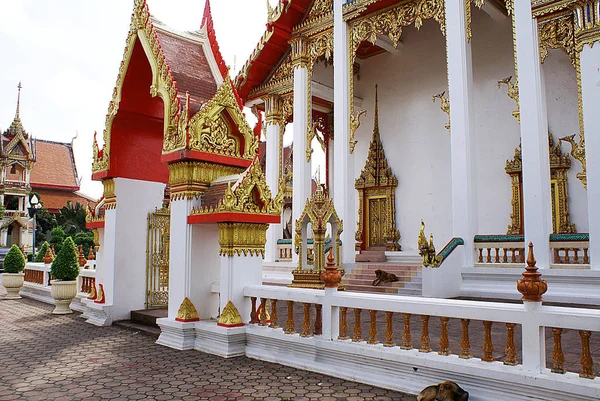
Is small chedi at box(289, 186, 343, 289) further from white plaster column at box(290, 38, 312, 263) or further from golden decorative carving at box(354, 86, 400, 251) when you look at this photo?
golden decorative carving at box(354, 86, 400, 251)

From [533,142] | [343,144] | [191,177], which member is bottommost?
[191,177]

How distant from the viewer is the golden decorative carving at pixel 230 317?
16.0 feet

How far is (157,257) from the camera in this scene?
7121mm

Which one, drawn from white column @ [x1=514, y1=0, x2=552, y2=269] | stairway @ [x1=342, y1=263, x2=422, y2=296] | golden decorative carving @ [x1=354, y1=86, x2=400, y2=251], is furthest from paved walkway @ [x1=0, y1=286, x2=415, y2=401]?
golden decorative carving @ [x1=354, y1=86, x2=400, y2=251]

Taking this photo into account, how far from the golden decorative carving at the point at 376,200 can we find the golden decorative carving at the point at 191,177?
7.90 meters

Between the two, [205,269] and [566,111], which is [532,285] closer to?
[205,269]

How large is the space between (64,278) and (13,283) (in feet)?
11.7

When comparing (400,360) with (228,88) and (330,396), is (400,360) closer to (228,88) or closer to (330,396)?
(330,396)

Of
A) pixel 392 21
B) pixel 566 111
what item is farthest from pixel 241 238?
pixel 566 111

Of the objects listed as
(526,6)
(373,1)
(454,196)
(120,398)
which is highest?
(373,1)

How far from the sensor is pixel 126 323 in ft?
21.5

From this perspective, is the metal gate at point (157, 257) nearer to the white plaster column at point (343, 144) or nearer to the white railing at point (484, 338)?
the white railing at point (484, 338)

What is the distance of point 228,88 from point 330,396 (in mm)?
3459

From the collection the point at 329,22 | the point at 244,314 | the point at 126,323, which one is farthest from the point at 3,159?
the point at 244,314
